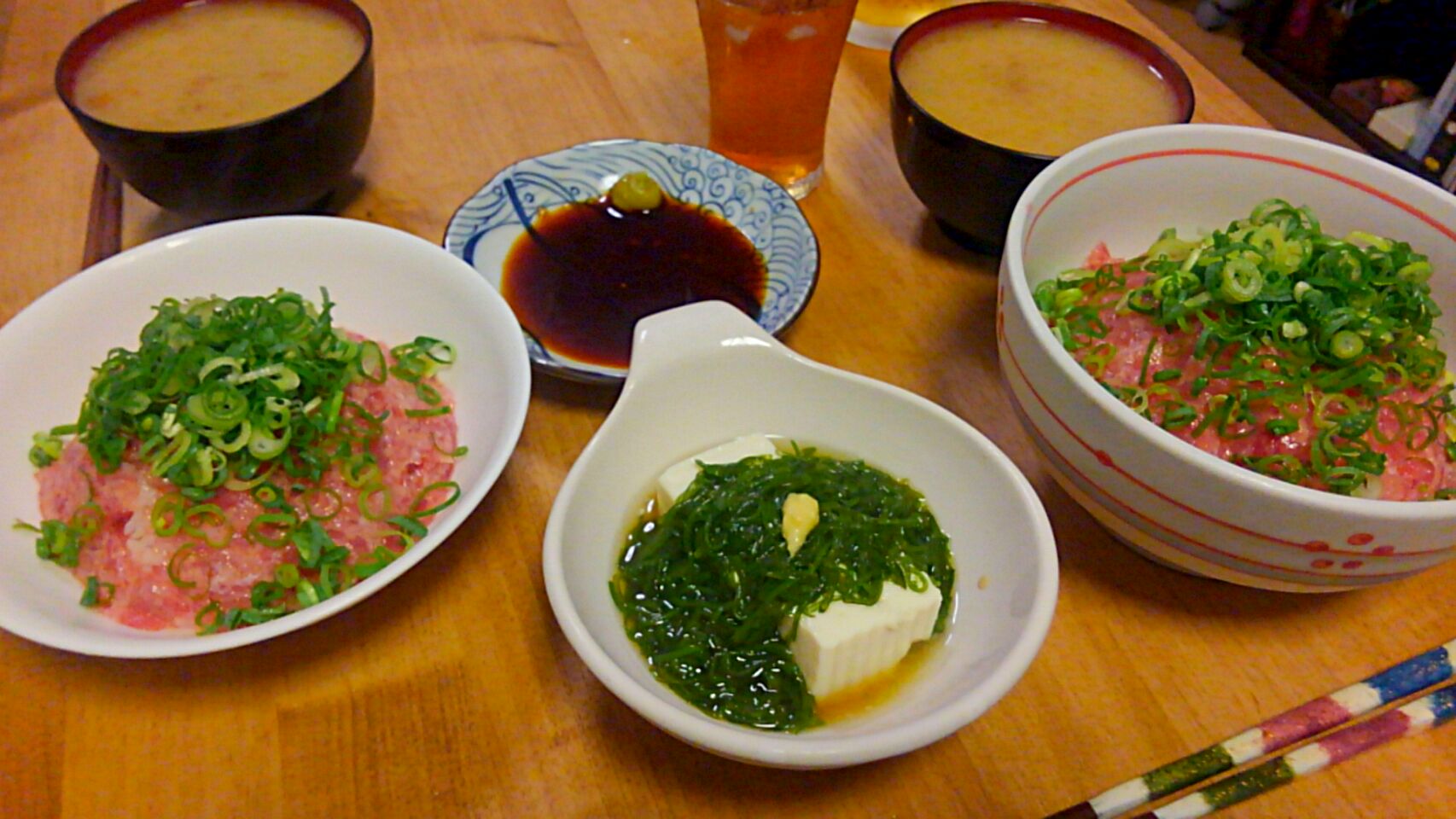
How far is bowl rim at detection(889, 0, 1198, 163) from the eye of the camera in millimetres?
1360

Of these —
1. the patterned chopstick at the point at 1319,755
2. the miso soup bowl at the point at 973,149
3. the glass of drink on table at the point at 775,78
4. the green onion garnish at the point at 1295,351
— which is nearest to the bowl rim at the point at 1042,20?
the miso soup bowl at the point at 973,149

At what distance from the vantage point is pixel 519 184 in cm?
148

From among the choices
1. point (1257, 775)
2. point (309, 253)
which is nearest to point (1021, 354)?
point (1257, 775)

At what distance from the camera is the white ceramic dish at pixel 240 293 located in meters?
0.87

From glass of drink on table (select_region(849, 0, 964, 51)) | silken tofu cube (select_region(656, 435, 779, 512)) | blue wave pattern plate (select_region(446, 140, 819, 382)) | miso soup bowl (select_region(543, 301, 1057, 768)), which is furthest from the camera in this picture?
glass of drink on table (select_region(849, 0, 964, 51))

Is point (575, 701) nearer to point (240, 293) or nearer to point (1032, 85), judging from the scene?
point (240, 293)

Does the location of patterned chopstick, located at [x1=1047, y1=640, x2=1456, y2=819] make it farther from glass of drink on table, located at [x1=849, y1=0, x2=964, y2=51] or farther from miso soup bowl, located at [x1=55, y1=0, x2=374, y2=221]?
glass of drink on table, located at [x1=849, y1=0, x2=964, y2=51]

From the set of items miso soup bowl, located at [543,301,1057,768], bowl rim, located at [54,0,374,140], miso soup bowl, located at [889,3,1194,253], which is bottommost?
miso soup bowl, located at [543,301,1057,768]

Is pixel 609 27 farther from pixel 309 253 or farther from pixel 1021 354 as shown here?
pixel 1021 354

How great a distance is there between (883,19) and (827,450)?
1.16m

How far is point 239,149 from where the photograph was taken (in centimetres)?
124

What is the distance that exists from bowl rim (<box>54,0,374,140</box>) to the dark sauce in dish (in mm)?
345

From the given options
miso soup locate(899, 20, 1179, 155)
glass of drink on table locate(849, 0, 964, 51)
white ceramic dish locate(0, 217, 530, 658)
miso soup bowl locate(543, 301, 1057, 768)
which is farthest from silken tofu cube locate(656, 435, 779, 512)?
glass of drink on table locate(849, 0, 964, 51)

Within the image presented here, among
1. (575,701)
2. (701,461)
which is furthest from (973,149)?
(575,701)
